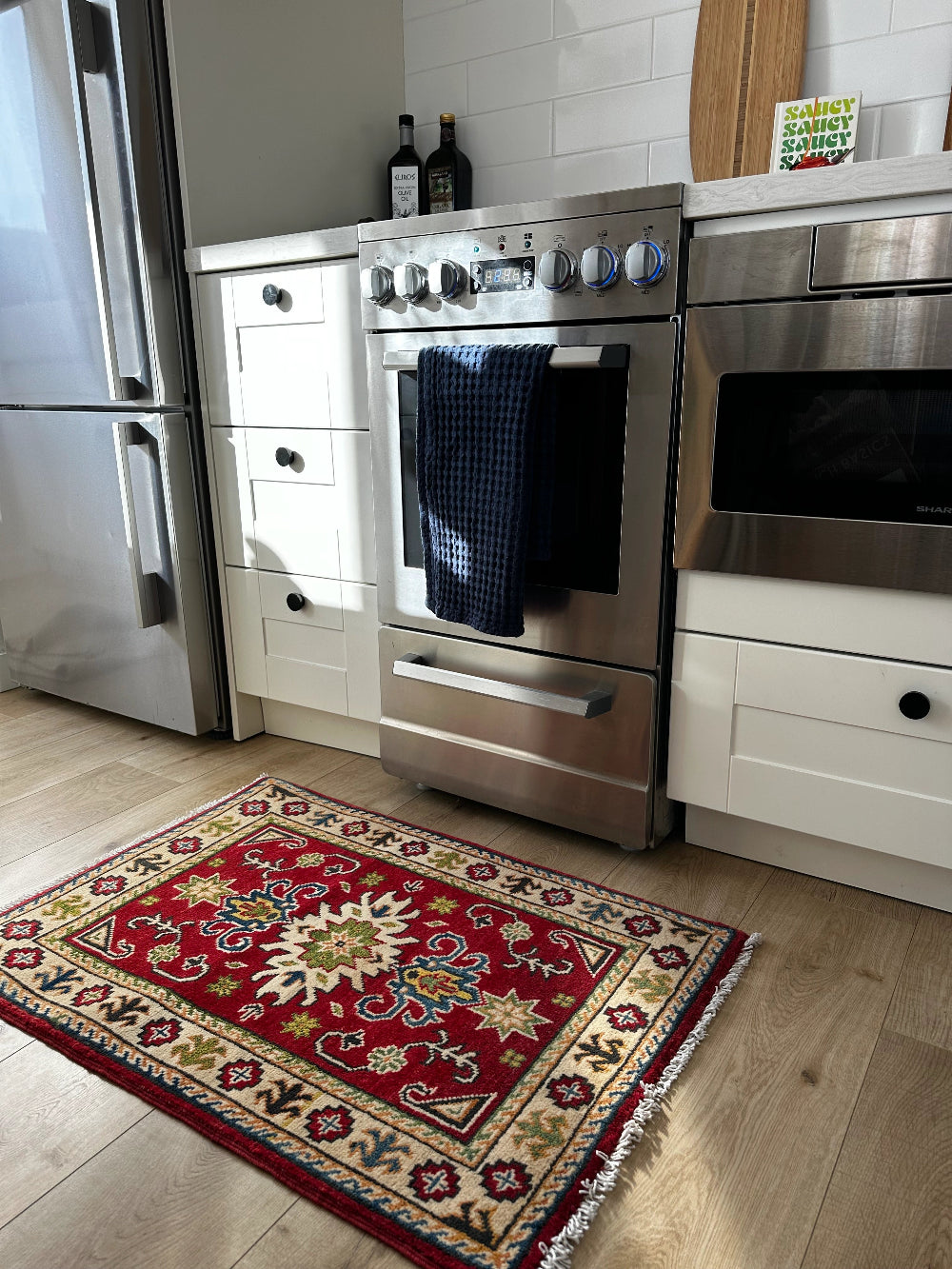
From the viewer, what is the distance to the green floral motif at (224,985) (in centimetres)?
125

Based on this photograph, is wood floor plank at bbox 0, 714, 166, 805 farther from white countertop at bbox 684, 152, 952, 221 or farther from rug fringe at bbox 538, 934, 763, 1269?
white countertop at bbox 684, 152, 952, 221

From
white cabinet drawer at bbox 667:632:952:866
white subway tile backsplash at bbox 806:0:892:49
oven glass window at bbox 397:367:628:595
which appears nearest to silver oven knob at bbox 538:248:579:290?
oven glass window at bbox 397:367:628:595

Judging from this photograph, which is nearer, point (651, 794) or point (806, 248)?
point (806, 248)

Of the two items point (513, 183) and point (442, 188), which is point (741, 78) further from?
point (442, 188)

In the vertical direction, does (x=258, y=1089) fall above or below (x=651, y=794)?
below

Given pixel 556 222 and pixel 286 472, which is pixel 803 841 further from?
pixel 286 472

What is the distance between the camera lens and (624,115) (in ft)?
6.48

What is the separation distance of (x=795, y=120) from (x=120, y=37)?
124cm

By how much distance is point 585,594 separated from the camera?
4.91 feet

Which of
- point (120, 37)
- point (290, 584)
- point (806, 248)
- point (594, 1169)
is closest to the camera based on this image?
point (594, 1169)

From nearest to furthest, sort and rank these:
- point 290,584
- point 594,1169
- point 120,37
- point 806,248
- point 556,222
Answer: point 594,1169, point 806,248, point 556,222, point 120,37, point 290,584

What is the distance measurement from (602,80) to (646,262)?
0.96m

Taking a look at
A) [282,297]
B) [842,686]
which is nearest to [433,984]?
[842,686]

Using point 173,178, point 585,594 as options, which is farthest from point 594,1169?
point 173,178
